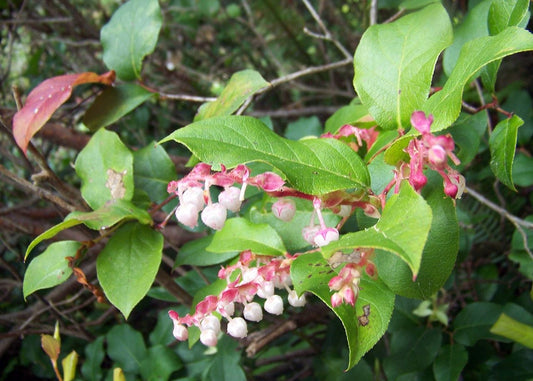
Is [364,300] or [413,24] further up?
[413,24]

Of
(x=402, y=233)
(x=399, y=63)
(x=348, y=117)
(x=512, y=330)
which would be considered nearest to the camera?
(x=402, y=233)

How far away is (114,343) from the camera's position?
0.94m

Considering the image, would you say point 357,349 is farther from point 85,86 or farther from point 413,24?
point 85,86

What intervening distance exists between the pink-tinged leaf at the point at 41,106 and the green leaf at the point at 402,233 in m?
0.51

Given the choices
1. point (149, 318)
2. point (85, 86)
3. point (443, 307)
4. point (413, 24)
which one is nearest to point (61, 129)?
point (85, 86)

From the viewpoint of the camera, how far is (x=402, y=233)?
361 millimetres

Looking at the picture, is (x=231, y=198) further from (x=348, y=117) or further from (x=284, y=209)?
(x=348, y=117)

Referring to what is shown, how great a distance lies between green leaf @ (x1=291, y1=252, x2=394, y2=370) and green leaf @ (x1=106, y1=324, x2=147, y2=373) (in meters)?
0.56

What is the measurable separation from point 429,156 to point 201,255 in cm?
41

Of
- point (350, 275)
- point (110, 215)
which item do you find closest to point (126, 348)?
point (110, 215)

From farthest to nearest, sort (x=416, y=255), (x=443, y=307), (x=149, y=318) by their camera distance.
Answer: (x=149, y=318)
(x=443, y=307)
(x=416, y=255)

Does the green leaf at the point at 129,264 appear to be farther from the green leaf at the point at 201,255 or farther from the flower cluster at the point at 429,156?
the flower cluster at the point at 429,156

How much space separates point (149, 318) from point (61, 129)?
569mm

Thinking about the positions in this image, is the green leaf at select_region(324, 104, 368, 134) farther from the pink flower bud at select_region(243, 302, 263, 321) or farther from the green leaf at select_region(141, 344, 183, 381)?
the green leaf at select_region(141, 344, 183, 381)
